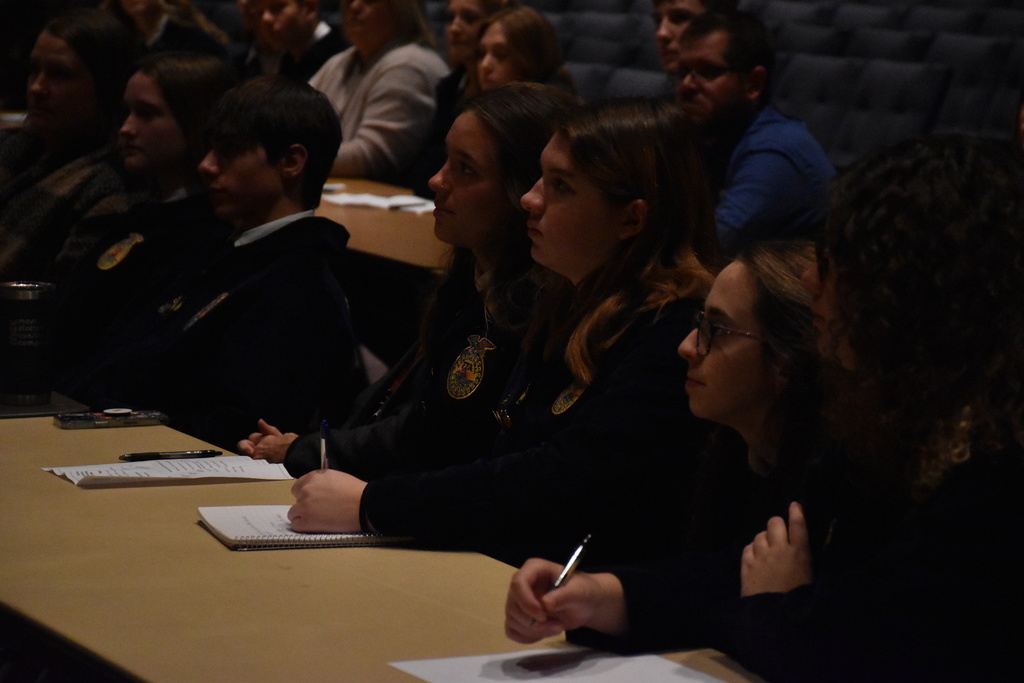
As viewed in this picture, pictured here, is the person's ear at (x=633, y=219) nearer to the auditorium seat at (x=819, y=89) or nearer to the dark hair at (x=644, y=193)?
the dark hair at (x=644, y=193)

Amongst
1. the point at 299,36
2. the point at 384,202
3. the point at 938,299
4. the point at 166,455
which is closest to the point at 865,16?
the point at 384,202

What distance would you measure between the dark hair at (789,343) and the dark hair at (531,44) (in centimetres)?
291

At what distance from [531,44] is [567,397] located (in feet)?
9.29

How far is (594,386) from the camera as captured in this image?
182cm

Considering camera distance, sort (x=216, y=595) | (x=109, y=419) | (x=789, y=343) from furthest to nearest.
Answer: (x=109, y=419)
(x=789, y=343)
(x=216, y=595)

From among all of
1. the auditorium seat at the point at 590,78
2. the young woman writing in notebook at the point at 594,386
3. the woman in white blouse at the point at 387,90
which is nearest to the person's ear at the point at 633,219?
the young woman writing in notebook at the point at 594,386

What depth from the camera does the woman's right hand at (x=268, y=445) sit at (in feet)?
7.98

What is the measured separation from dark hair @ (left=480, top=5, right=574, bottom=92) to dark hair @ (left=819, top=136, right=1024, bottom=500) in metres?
3.22

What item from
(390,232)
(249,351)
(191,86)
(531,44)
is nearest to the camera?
(249,351)

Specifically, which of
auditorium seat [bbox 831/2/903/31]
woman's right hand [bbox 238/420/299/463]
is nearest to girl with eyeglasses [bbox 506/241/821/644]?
woman's right hand [bbox 238/420/299/463]

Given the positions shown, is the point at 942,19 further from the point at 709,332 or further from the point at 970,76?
the point at 709,332

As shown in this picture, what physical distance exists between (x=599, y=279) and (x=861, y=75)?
133 inches

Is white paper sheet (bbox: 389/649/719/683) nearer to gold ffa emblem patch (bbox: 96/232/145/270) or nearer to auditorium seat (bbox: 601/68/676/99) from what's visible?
gold ffa emblem patch (bbox: 96/232/145/270)

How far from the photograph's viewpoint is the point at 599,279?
6.31 feet
